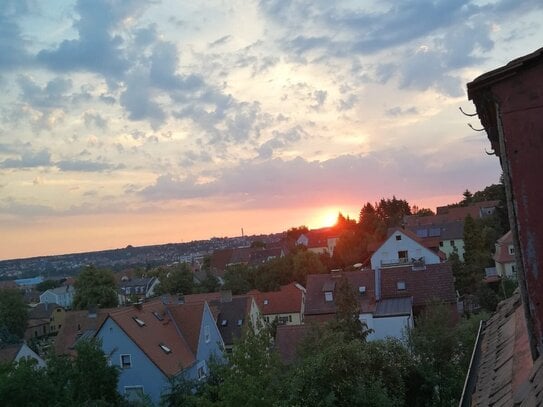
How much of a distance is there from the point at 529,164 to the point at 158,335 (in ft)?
88.0

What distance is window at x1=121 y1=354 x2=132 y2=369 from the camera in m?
26.1

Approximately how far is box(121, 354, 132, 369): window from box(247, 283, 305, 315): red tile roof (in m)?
21.1

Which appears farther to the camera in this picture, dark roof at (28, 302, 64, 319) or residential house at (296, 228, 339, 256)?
residential house at (296, 228, 339, 256)

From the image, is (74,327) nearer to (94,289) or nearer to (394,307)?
(94,289)

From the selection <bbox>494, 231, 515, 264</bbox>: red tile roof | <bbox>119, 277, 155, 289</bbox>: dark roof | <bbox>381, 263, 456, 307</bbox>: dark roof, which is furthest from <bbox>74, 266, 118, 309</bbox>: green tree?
<bbox>494, 231, 515, 264</bbox>: red tile roof

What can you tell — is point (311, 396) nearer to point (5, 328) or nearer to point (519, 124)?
point (519, 124)

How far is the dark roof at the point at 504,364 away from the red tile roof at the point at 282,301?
38614mm

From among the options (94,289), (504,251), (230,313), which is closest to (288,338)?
(230,313)

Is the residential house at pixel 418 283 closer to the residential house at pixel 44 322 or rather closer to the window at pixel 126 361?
the window at pixel 126 361

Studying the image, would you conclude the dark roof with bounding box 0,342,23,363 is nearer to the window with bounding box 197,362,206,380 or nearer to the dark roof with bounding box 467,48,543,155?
the window with bounding box 197,362,206,380

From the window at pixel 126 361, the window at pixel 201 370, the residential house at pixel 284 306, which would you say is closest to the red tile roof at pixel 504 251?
the residential house at pixel 284 306

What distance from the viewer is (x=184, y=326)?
102ft

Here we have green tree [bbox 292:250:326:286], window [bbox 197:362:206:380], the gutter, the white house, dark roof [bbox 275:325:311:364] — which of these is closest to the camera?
the gutter

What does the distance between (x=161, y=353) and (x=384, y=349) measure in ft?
47.3
